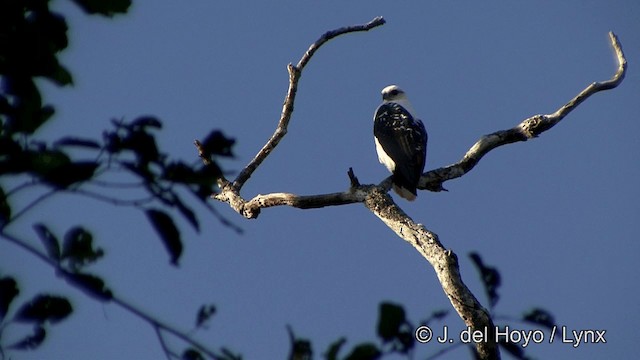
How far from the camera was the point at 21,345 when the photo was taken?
1435 millimetres

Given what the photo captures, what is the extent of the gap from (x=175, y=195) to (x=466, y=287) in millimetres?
2474

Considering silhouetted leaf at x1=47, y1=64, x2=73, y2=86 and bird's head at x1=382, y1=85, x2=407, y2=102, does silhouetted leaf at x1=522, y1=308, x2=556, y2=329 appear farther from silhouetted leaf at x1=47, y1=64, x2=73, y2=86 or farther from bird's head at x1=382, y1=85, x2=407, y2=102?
bird's head at x1=382, y1=85, x2=407, y2=102

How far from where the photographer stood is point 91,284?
1318 mm

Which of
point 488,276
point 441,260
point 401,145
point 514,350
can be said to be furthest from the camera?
point 401,145

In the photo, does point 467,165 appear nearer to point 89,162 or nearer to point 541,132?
point 541,132

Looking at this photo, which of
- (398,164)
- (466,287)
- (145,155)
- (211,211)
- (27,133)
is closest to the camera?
(211,211)

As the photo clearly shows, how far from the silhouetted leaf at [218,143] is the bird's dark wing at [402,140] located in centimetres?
389

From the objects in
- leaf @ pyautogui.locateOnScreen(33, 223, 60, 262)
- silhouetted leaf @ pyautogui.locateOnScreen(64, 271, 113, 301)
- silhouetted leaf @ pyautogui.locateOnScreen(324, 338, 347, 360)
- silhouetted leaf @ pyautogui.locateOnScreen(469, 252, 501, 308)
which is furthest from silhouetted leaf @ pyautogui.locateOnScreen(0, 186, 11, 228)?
silhouetted leaf @ pyautogui.locateOnScreen(469, 252, 501, 308)

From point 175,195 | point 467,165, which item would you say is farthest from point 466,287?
point 175,195

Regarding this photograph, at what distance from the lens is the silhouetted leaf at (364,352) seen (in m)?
1.51

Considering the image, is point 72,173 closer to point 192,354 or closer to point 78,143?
point 78,143

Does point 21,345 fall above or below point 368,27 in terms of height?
below

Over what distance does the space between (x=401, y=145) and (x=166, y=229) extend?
4637 millimetres

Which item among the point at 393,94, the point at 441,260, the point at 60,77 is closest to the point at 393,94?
the point at 393,94
